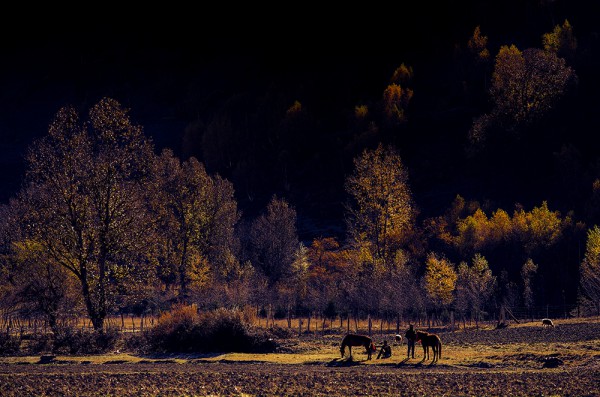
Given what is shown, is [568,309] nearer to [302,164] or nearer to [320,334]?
[320,334]

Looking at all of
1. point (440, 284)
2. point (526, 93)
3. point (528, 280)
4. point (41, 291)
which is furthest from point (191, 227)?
point (526, 93)

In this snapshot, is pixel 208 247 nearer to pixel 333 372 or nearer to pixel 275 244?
pixel 275 244

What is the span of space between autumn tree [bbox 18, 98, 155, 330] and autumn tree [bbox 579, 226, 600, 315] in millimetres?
47685

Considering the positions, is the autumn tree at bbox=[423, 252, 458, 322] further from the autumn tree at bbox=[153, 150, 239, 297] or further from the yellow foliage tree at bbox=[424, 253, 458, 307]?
the autumn tree at bbox=[153, 150, 239, 297]

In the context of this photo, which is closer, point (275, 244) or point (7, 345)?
point (7, 345)

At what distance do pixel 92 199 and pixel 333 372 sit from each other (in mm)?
29694

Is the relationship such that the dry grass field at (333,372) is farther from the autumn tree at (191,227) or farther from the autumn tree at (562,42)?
the autumn tree at (562,42)

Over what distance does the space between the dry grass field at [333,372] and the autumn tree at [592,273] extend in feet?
76.6

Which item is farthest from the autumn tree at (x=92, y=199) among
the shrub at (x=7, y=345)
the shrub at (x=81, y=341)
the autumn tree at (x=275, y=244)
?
the autumn tree at (x=275, y=244)

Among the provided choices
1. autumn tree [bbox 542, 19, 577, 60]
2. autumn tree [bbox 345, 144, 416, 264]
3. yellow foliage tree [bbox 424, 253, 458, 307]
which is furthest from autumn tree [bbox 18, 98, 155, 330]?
autumn tree [bbox 542, 19, 577, 60]

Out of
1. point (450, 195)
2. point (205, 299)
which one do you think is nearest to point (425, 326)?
point (205, 299)

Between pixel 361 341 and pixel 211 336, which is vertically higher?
pixel 211 336

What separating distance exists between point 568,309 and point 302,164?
334ft

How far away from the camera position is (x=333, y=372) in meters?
49.9
